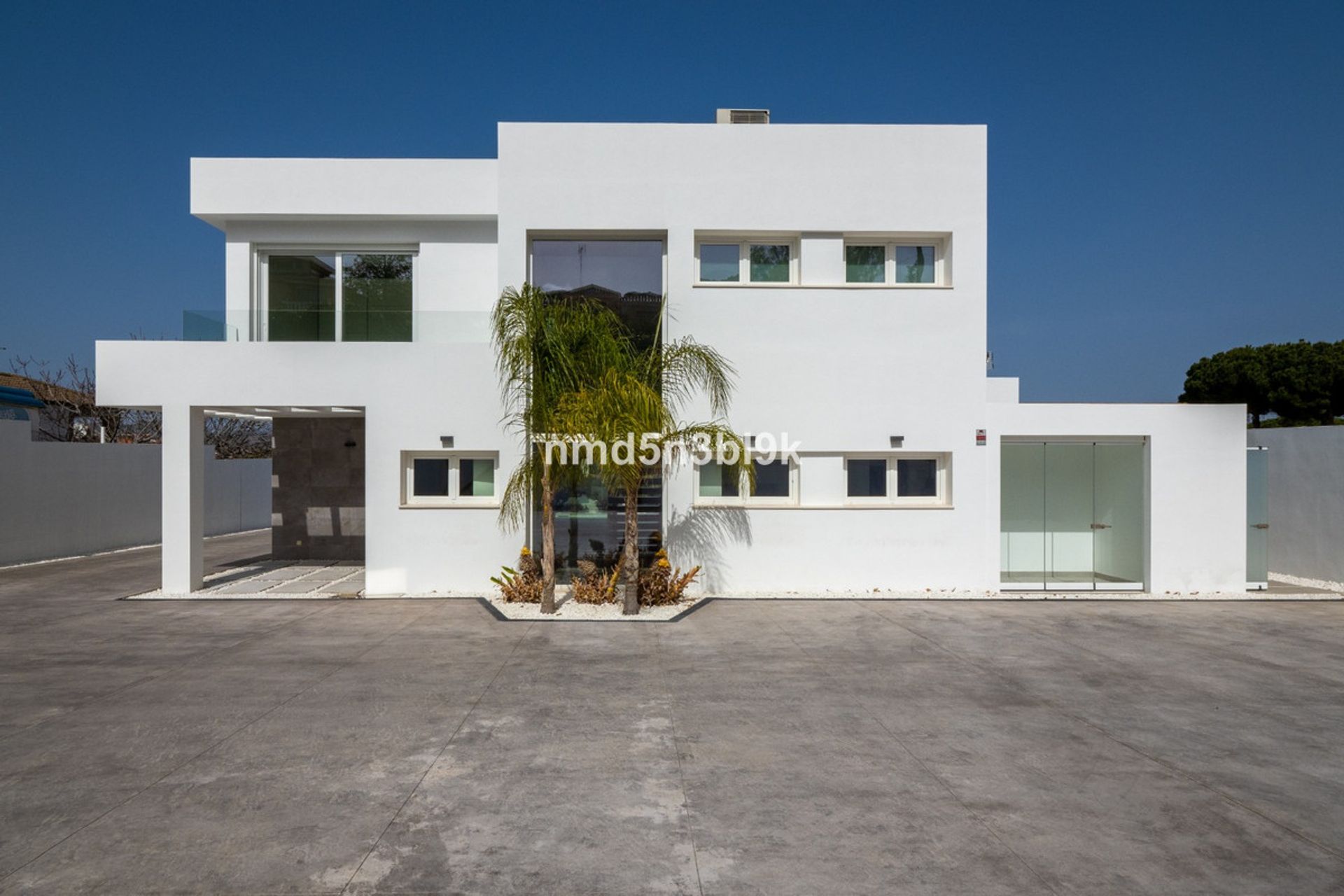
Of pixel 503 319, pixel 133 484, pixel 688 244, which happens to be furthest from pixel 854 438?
pixel 133 484

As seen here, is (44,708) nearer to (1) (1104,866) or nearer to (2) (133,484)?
(1) (1104,866)

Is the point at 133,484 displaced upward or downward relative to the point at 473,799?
upward

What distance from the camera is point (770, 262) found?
12.5 metres

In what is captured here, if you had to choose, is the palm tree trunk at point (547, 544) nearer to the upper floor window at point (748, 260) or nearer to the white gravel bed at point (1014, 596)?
the white gravel bed at point (1014, 596)

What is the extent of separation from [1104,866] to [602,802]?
2760 mm

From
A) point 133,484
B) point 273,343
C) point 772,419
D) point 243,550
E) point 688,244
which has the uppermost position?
point 688,244

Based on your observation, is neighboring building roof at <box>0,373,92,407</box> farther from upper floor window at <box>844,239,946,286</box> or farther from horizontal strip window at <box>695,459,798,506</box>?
upper floor window at <box>844,239,946,286</box>

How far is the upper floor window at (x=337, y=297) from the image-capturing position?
12.1 m

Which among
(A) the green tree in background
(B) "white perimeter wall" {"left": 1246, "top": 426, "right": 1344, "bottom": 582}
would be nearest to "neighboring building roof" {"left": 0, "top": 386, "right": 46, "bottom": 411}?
(B) "white perimeter wall" {"left": 1246, "top": 426, "right": 1344, "bottom": 582}

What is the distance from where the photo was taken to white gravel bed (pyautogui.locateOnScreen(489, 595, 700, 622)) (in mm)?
10391

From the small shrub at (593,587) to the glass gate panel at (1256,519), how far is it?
33.3 ft

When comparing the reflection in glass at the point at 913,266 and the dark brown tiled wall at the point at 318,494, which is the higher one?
the reflection in glass at the point at 913,266

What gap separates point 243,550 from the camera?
1808 centimetres

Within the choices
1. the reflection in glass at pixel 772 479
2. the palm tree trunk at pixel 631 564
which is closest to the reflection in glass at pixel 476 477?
the palm tree trunk at pixel 631 564
